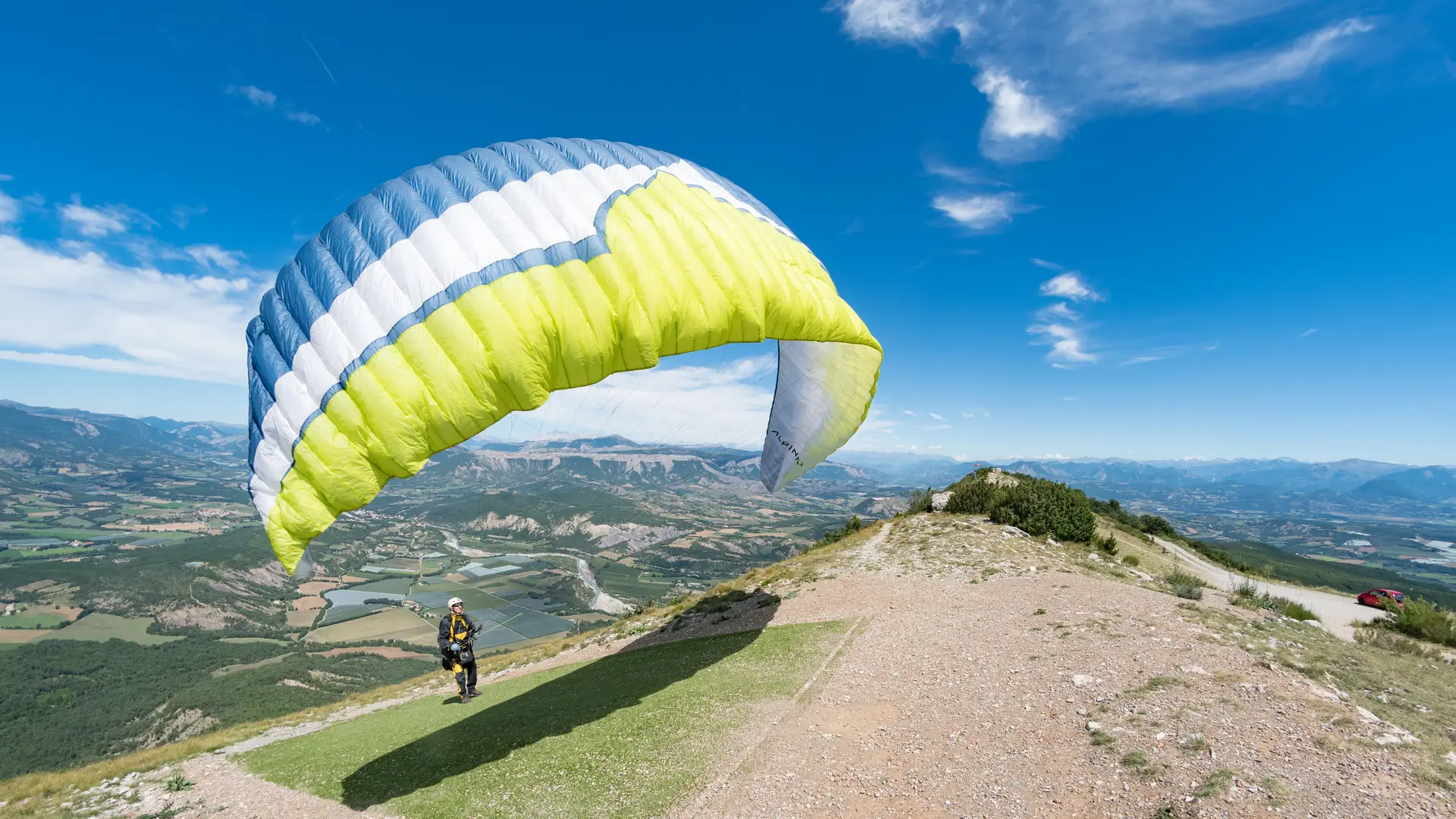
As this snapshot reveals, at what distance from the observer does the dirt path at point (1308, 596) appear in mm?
13914

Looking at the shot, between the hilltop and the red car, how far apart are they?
934 cm

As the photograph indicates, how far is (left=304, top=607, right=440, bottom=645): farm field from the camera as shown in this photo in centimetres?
8544

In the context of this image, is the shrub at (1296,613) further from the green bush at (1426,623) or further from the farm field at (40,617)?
the farm field at (40,617)

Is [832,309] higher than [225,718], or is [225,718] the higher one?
[832,309]

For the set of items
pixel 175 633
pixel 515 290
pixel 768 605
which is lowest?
pixel 175 633

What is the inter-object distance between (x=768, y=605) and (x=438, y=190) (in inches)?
526

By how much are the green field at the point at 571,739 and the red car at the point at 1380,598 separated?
63.2ft

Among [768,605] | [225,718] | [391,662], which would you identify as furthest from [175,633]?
[768,605]

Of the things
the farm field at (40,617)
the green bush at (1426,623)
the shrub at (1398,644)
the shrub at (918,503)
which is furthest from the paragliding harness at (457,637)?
the farm field at (40,617)

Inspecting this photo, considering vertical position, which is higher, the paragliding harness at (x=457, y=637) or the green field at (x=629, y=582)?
the paragliding harness at (x=457, y=637)

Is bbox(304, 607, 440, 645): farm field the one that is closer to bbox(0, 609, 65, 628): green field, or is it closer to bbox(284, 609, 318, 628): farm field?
bbox(284, 609, 318, 628): farm field

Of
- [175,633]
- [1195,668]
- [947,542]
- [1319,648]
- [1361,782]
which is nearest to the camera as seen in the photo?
[1361,782]

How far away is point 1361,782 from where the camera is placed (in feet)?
17.9

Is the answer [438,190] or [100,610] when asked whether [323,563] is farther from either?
[438,190]
